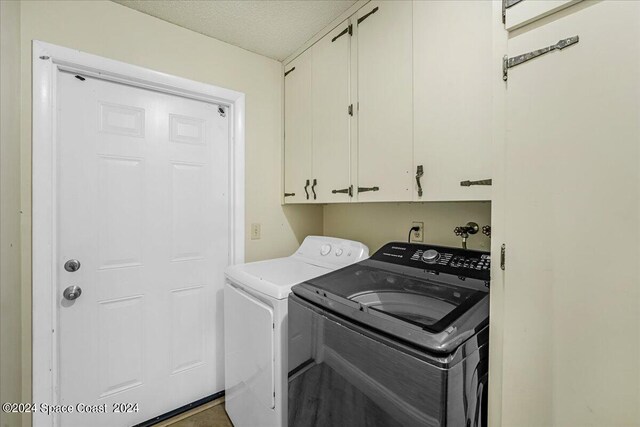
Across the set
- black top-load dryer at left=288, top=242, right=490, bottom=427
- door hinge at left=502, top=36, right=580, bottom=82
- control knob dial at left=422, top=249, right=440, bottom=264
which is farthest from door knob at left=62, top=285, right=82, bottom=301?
door hinge at left=502, top=36, right=580, bottom=82

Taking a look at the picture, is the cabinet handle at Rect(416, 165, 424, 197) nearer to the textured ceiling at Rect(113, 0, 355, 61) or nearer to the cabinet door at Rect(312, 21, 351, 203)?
the cabinet door at Rect(312, 21, 351, 203)

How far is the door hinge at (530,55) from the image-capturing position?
603 millimetres

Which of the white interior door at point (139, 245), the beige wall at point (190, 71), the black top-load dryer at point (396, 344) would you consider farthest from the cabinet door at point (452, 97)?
the white interior door at point (139, 245)

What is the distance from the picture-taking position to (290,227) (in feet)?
7.61

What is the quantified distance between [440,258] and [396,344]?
0.60 m

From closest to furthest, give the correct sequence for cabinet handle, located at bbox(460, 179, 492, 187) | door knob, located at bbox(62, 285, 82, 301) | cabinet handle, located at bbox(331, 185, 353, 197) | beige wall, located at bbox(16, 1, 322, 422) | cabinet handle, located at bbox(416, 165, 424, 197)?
1. cabinet handle, located at bbox(460, 179, 492, 187)
2. cabinet handle, located at bbox(416, 165, 424, 197)
3. beige wall, located at bbox(16, 1, 322, 422)
4. door knob, located at bbox(62, 285, 82, 301)
5. cabinet handle, located at bbox(331, 185, 353, 197)

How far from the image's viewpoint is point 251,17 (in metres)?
1.68

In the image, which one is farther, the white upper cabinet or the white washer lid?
the white washer lid

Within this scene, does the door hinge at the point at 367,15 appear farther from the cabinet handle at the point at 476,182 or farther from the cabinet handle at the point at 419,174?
the cabinet handle at the point at 476,182

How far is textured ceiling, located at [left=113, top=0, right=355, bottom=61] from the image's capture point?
157 centimetres

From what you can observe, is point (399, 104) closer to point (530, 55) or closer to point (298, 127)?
→ point (530, 55)

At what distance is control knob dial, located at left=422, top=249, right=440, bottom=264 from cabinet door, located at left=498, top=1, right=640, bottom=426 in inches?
21.2

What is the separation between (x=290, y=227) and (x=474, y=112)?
5.18ft

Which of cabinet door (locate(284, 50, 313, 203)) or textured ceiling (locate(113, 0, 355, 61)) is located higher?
textured ceiling (locate(113, 0, 355, 61))
